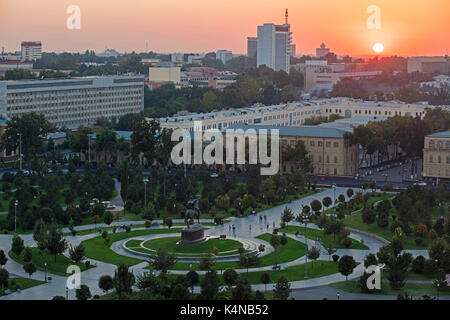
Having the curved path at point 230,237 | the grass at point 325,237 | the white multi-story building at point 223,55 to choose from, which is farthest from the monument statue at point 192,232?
the white multi-story building at point 223,55

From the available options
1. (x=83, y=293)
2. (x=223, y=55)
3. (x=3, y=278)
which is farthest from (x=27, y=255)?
(x=223, y=55)

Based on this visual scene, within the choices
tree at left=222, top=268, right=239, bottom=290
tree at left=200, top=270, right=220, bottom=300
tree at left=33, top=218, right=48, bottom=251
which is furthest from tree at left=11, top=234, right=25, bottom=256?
tree at left=200, top=270, right=220, bottom=300

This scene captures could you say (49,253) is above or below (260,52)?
below

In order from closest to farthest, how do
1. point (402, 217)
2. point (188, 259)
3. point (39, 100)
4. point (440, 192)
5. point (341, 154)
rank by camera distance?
1. point (188, 259)
2. point (402, 217)
3. point (440, 192)
4. point (341, 154)
5. point (39, 100)

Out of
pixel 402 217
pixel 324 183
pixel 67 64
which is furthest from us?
pixel 67 64

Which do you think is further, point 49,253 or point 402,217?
point 402,217

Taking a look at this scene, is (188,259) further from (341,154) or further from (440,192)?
(341,154)

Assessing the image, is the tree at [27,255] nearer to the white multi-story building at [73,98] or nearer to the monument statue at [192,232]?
the monument statue at [192,232]
